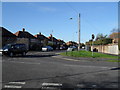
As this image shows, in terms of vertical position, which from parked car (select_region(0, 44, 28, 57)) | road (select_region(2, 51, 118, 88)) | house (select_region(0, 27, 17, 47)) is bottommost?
road (select_region(2, 51, 118, 88))

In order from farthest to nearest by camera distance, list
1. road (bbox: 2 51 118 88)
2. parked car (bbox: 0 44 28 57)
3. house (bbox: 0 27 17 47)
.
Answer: house (bbox: 0 27 17 47) < parked car (bbox: 0 44 28 57) < road (bbox: 2 51 118 88)

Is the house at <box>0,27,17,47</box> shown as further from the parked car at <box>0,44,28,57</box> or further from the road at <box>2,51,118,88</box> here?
the road at <box>2,51,118,88</box>

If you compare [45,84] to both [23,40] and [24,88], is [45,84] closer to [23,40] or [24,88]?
[24,88]

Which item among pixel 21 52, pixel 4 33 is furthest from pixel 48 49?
pixel 21 52

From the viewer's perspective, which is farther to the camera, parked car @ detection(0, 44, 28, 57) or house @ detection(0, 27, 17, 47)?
house @ detection(0, 27, 17, 47)

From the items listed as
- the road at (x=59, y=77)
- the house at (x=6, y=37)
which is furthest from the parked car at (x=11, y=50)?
the house at (x=6, y=37)

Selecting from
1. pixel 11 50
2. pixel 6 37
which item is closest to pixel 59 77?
pixel 11 50

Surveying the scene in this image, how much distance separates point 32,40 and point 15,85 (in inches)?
2282

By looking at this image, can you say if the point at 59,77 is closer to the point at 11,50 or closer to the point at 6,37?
the point at 11,50

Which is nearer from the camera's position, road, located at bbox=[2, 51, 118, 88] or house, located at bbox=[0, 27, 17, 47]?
road, located at bbox=[2, 51, 118, 88]

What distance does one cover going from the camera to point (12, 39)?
51406 mm

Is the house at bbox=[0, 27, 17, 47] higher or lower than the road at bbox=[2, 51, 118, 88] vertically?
higher

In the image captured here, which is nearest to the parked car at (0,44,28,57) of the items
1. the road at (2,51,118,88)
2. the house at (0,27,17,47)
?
the road at (2,51,118,88)

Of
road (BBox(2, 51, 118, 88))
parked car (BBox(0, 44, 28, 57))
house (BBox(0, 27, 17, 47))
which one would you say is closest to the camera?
road (BBox(2, 51, 118, 88))
